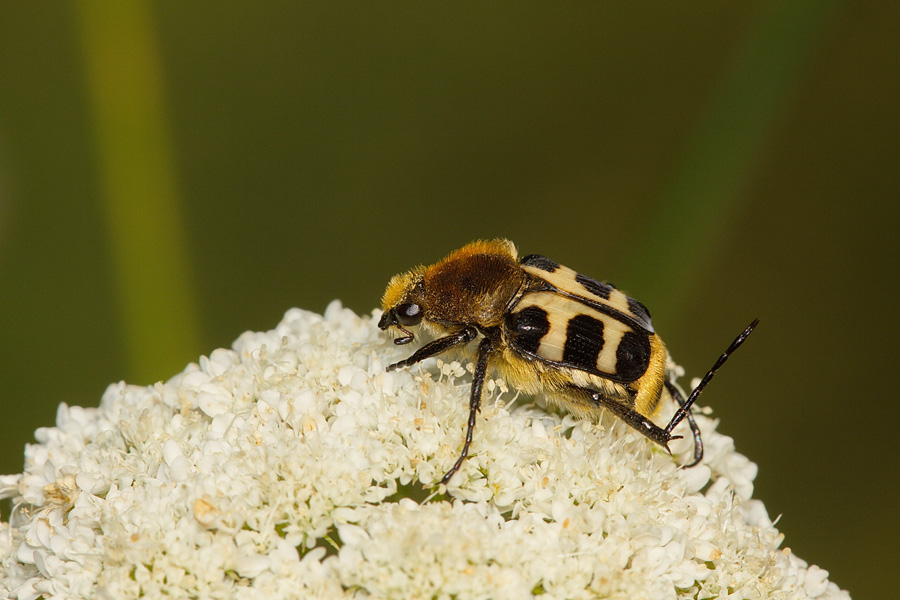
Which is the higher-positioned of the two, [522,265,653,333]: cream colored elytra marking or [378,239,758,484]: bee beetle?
[522,265,653,333]: cream colored elytra marking

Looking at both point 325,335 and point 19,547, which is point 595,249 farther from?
point 19,547

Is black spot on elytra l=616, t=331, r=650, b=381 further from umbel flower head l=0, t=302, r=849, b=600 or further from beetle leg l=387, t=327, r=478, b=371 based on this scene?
beetle leg l=387, t=327, r=478, b=371

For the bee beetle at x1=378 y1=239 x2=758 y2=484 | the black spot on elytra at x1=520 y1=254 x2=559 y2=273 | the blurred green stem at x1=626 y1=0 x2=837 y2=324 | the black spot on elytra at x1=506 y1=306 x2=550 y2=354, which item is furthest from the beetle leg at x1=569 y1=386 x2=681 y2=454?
the blurred green stem at x1=626 y1=0 x2=837 y2=324

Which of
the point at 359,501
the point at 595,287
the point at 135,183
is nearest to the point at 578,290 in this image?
the point at 595,287

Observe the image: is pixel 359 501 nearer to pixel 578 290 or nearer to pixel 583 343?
pixel 583 343

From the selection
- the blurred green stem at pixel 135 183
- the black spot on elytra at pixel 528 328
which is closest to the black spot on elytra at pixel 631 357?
the black spot on elytra at pixel 528 328

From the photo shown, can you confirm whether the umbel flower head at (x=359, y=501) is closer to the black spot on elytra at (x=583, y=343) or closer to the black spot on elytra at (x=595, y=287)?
the black spot on elytra at (x=583, y=343)
